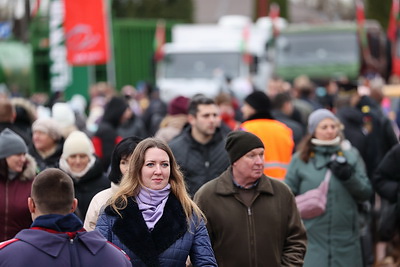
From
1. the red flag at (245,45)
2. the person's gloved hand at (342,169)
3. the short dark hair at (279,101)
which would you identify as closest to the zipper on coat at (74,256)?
the person's gloved hand at (342,169)

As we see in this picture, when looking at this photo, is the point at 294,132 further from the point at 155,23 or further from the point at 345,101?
the point at 155,23

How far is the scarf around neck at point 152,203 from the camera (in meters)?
5.13

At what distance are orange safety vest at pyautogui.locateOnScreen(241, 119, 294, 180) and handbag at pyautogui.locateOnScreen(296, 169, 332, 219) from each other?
758 mm

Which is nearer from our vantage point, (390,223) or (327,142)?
(390,223)

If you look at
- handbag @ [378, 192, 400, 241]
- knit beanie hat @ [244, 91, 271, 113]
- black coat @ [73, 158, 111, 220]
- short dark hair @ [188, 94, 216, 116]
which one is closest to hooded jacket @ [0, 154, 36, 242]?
black coat @ [73, 158, 111, 220]

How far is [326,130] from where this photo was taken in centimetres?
785

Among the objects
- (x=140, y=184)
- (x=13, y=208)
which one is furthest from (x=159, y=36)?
(x=140, y=184)

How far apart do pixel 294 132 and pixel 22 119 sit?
120 inches

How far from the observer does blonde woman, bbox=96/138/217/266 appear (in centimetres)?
506

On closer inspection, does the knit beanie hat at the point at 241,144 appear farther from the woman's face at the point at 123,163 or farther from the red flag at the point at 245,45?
the red flag at the point at 245,45

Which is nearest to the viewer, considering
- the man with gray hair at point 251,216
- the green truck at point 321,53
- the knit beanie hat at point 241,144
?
the man with gray hair at point 251,216

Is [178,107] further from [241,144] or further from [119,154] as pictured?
[241,144]

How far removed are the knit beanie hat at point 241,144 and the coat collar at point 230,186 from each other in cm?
12

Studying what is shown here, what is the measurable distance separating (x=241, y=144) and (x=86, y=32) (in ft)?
37.3
